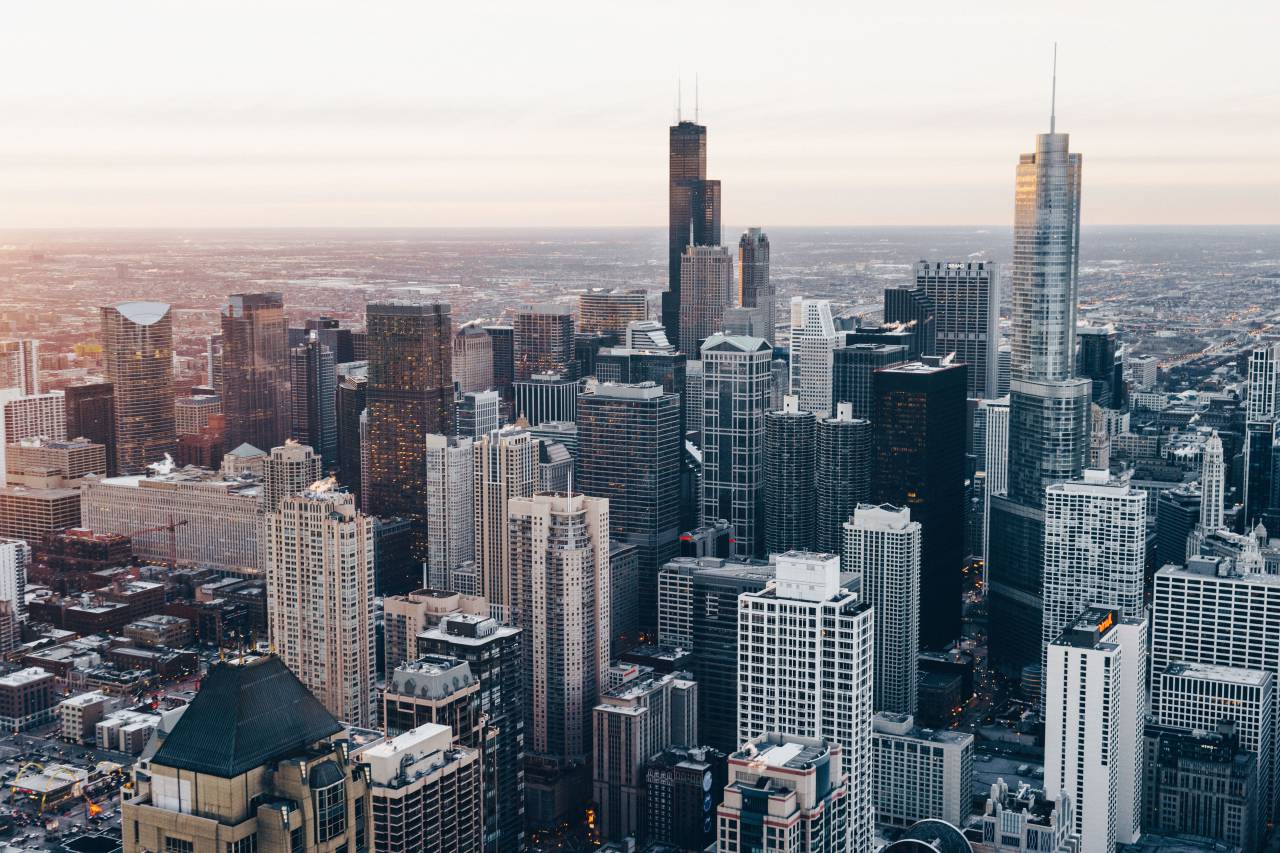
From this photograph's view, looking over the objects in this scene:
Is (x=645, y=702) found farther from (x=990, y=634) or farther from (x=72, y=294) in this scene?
(x=72, y=294)

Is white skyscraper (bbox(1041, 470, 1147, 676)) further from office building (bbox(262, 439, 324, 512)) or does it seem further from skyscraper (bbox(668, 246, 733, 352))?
skyscraper (bbox(668, 246, 733, 352))

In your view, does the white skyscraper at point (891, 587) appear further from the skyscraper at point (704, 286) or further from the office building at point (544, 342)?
the skyscraper at point (704, 286)

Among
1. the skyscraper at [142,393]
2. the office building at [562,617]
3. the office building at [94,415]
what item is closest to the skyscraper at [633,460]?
the office building at [562,617]

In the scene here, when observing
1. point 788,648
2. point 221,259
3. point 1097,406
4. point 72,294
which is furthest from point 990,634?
point 72,294

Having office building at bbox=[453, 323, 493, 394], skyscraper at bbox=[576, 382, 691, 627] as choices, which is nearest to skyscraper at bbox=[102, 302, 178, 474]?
office building at bbox=[453, 323, 493, 394]

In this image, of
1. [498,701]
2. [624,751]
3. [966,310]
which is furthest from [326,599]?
[966,310]

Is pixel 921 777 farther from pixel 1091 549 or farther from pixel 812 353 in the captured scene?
pixel 812 353
